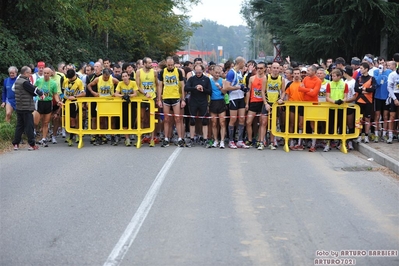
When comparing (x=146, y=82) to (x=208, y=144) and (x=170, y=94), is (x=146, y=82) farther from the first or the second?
(x=208, y=144)

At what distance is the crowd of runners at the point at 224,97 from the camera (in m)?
16.2

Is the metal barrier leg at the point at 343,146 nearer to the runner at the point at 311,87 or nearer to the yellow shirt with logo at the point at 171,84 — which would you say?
the runner at the point at 311,87

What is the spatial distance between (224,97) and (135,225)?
28.1 ft

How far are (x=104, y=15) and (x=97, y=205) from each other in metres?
25.6

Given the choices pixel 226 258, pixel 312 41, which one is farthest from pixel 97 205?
pixel 312 41

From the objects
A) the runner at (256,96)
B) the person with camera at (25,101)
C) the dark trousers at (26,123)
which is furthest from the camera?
the runner at (256,96)

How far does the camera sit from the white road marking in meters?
7.03

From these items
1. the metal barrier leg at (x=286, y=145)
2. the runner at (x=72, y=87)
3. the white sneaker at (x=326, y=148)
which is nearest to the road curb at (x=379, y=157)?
the white sneaker at (x=326, y=148)

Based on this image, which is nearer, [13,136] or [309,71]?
[309,71]

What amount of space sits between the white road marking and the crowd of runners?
4.38 meters

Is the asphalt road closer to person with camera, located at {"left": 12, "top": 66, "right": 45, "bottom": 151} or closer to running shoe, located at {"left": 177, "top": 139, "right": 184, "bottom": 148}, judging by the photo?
person with camera, located at {"left": 12, "top": 66, "right": 45, "bottom": 151}

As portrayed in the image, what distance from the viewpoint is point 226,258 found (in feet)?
23.1

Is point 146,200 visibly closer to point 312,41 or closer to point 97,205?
point 97,205

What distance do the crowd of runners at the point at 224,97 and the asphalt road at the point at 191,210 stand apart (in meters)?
2.05
